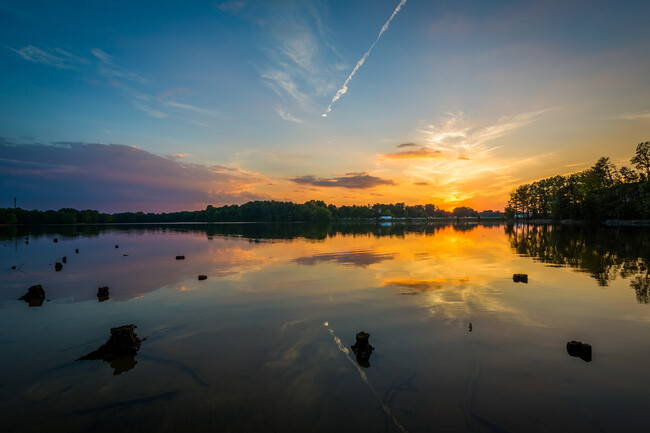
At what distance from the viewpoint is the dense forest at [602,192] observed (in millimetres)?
84938

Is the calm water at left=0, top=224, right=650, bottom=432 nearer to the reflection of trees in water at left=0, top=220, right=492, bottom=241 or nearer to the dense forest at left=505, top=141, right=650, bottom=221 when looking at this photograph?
the reflection of trees in water at left=0, top=220, right=492, bottom=241

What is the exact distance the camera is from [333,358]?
8656mm

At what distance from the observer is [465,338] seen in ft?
32.3

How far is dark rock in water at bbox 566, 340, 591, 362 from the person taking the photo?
27.6ft

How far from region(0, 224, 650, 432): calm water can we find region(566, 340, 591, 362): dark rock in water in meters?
0.18

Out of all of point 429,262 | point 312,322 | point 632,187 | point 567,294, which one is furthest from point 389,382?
point 632,187

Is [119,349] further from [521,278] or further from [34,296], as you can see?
[521,278]

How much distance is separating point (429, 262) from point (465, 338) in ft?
54.0

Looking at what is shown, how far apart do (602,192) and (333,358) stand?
133364mm

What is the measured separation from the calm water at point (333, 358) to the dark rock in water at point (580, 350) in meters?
0.18

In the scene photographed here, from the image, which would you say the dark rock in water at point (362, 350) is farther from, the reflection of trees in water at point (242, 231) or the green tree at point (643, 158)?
the green tree at point (643, 158)

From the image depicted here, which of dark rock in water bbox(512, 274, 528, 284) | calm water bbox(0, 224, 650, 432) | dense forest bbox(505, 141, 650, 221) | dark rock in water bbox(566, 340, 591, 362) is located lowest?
calm water bbox(0, 224, 650, 432)

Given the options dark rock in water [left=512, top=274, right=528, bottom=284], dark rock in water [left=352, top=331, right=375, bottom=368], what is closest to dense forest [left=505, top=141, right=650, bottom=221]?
dark rock in water [left=512, top=274, right=528, bottom=284]

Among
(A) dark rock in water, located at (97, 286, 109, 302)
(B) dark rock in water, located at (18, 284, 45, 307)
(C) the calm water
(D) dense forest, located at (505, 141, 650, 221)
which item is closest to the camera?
(C) the calm water
